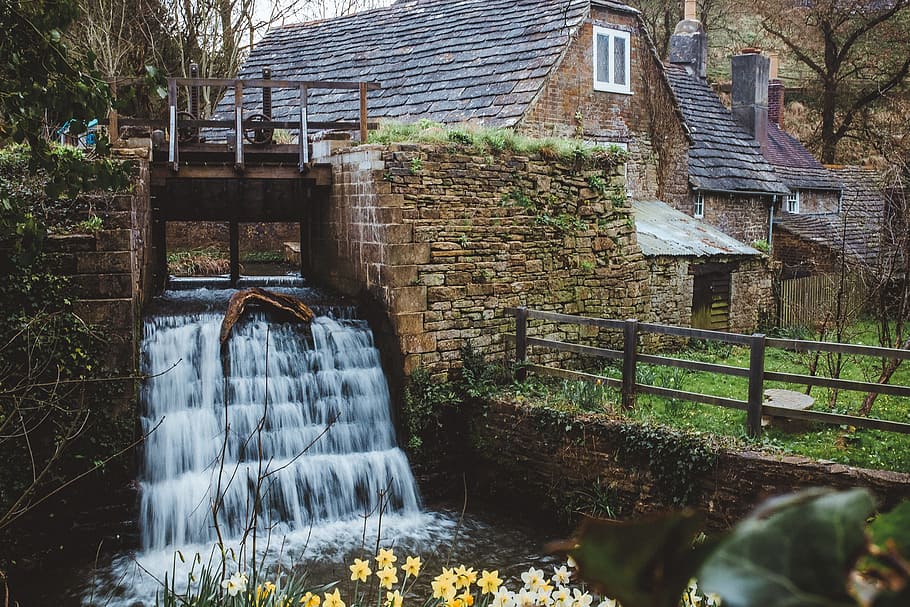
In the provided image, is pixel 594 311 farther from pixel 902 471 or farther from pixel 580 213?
pixel 902 471

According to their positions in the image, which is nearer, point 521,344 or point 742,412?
point 742,412

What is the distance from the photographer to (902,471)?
25.5 feet

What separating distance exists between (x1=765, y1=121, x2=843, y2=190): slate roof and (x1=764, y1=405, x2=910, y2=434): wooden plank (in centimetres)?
1700

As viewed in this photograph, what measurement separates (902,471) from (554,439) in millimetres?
3793

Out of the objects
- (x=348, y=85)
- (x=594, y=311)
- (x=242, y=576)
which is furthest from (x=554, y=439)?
(x=242, y=576)

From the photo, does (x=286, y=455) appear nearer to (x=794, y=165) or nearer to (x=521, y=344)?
(x=521, y=344)

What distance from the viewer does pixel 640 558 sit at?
2.17ft

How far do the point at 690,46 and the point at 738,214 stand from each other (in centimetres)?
600

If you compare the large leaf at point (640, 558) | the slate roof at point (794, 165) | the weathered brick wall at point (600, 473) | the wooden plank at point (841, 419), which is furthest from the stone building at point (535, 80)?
the large leaf at point (640, 558)

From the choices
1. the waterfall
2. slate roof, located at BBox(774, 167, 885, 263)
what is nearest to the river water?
the waterfall

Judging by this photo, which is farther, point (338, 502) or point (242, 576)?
point (338, 502)

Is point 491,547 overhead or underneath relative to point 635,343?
underneath

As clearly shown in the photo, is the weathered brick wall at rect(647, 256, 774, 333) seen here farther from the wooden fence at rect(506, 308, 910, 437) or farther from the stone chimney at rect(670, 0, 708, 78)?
the stone chimney at rect(670, 0, 708, 78)

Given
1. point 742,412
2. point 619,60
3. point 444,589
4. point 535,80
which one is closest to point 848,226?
point 619,60
